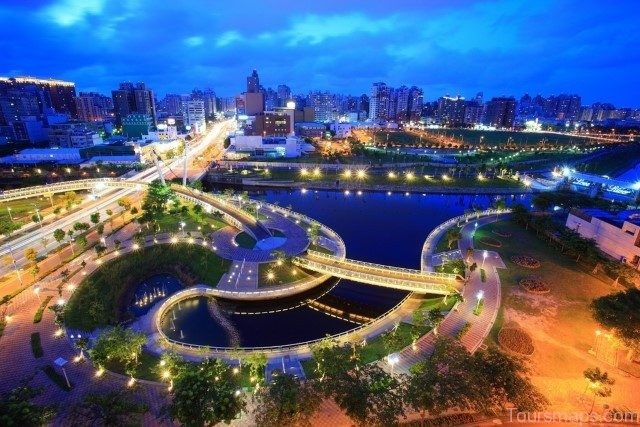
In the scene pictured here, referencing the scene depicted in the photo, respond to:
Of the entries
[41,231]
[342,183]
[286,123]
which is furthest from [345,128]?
[41,231]

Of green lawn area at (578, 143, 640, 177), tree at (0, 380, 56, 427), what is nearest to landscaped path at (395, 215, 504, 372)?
tree at (0, 380, 56, 427)

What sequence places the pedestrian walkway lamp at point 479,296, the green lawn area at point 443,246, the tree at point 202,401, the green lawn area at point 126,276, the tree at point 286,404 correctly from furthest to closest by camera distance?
the green lawn area at point 443,246 < the pedestrian walkway lamp at point 479,296 < the green lawn area at point 126,276 < the tree at point 286,404 < the tree at point 202,401

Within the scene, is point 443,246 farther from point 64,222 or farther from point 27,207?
point 27,207

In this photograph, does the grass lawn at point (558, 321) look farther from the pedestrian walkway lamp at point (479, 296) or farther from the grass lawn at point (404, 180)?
the grass lawn at point (404, 180)

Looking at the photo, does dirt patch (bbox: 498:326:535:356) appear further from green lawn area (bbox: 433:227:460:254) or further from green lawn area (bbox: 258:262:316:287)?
green lawn area (bbox: 258:262:316:287)

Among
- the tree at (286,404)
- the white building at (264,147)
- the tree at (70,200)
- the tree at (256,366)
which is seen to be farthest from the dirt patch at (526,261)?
the white building at (264,147)
